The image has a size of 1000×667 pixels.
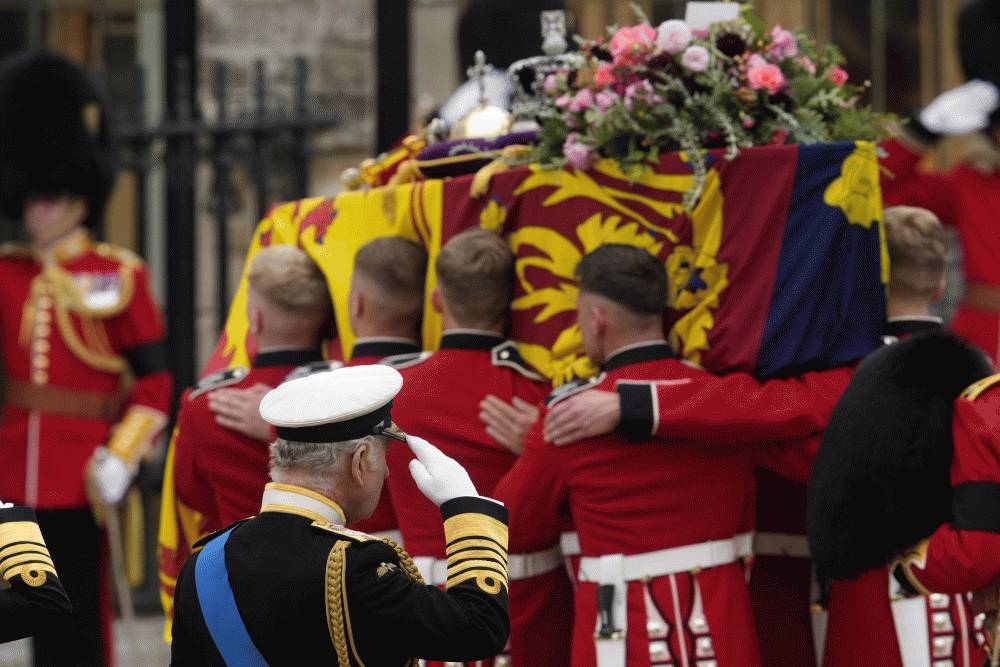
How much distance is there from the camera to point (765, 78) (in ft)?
14.7

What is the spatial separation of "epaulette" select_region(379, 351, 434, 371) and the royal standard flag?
271mm

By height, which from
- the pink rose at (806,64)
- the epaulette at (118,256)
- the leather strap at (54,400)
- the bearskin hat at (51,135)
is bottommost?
the leather strap at (54,400)

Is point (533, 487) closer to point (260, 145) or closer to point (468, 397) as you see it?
point (468, 397)

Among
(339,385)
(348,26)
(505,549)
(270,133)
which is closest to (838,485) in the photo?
(505,549)

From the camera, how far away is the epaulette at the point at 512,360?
4.61 m

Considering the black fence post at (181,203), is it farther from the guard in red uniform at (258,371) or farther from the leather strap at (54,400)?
the guard in red uniform at (258,371)

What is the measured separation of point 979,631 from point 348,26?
19.5 ft

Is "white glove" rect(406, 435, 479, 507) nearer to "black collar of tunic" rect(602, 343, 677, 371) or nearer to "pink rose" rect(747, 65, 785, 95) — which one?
"black collar of tunic" rect(602, 343, 677, 371)

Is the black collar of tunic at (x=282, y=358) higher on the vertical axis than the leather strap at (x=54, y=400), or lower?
higher

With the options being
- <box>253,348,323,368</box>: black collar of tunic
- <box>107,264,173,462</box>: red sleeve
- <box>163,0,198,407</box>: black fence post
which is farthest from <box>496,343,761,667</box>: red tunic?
<box>163,0,198,407</box>: black fence post

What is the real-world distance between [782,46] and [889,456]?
4.03 feet

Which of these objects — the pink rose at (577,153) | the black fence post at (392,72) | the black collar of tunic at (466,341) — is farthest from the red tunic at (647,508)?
the black fence post at (392,72)

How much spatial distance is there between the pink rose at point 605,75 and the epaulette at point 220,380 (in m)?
1.32

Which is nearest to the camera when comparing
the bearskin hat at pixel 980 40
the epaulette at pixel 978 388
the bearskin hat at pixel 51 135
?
the epaulette at pixel 978 388
